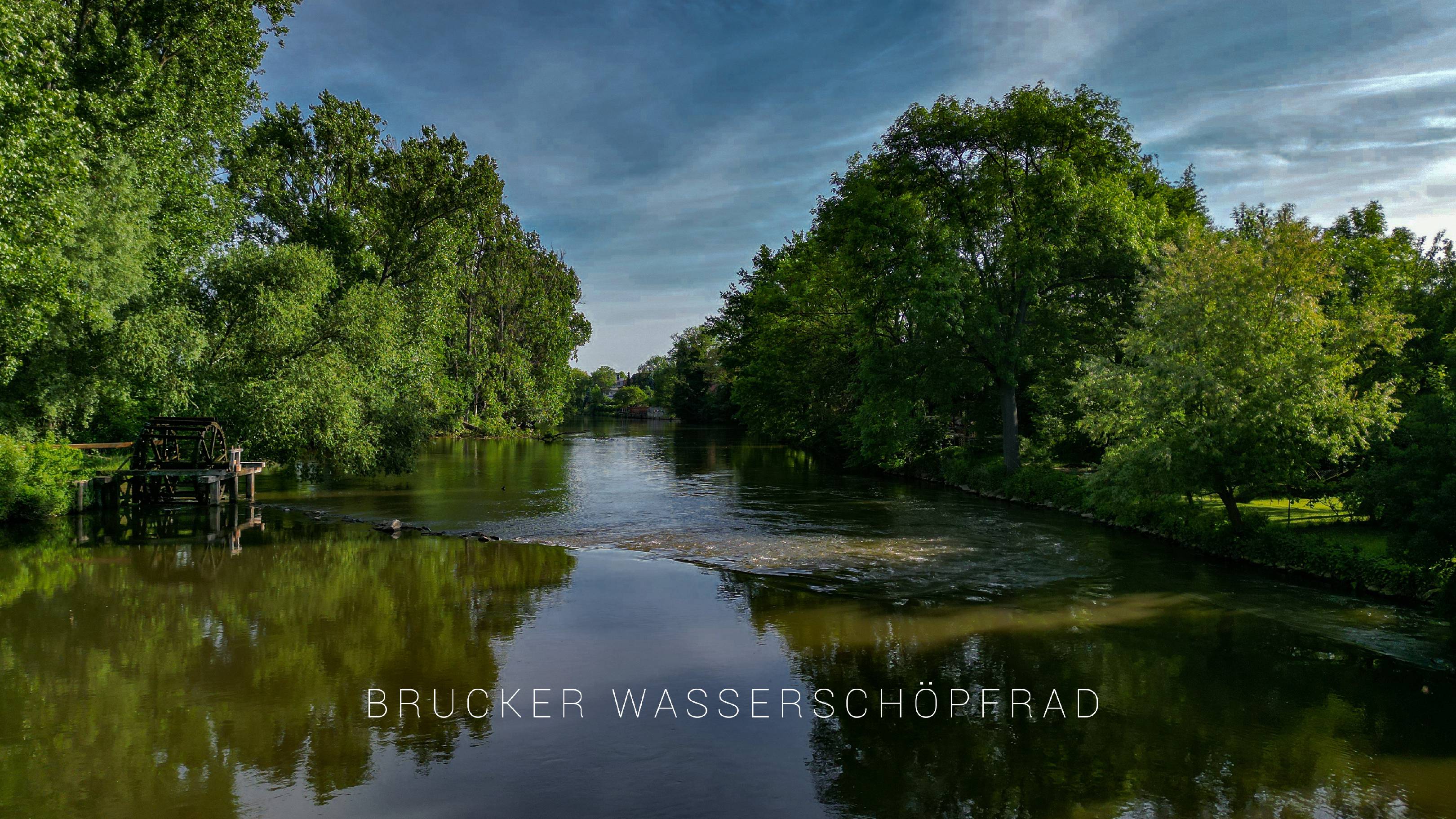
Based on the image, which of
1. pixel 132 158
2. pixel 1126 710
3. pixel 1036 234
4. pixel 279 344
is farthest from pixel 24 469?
pixel 1036 234

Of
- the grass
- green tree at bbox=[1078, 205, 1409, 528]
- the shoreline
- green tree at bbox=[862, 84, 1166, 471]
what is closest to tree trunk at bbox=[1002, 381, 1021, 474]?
green tree at bbox=[862, 84, 1166, 471]

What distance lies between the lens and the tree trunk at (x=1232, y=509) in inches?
682

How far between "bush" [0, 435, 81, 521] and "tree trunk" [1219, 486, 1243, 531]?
31.0 metres

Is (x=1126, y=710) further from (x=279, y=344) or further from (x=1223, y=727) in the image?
(x=279, y=344)

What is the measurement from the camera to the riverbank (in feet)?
44.8

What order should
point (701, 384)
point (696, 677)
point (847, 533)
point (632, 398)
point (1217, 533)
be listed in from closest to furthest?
point (696, 677)
point (1217, 533)
point (847, 533)
point (701, 384)
point (632, 398)

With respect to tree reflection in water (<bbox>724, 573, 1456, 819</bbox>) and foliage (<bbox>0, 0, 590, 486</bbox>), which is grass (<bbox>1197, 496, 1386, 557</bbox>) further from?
foliage (<bbox>0, 0, 590, 486</bbox>)

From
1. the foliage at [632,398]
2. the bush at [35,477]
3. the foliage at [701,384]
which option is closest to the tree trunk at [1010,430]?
the bush at [35,477]

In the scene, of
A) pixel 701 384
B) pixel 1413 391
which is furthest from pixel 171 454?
pixel 701 384

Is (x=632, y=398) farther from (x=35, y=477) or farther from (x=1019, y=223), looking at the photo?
(x=35, y=477)

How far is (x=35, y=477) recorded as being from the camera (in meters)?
20.6

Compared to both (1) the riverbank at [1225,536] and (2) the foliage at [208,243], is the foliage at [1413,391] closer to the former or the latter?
(1) the riverbank at [1225,536]

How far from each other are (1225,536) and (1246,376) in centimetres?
408

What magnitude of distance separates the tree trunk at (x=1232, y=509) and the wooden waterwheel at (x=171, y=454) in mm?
28212
